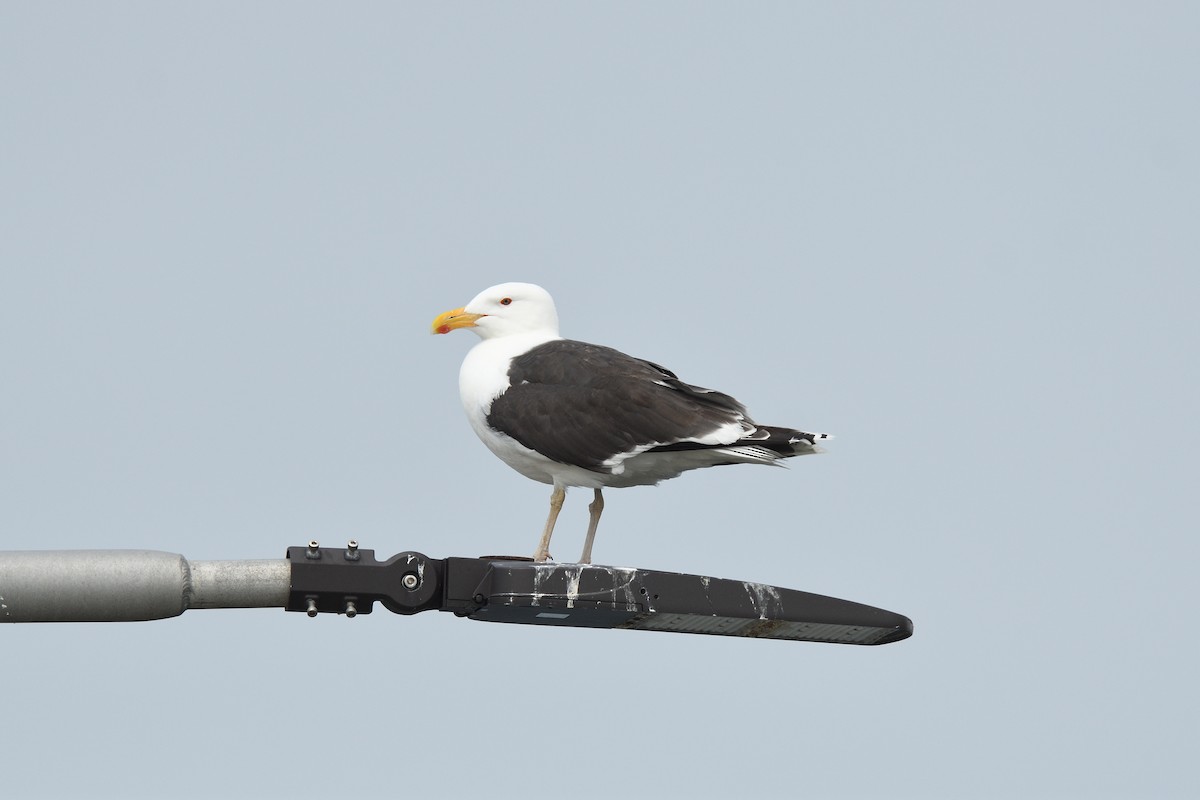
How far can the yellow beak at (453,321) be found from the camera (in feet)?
42.7

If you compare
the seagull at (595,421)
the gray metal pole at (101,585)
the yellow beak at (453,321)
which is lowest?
the gray metal pole at (101,585)

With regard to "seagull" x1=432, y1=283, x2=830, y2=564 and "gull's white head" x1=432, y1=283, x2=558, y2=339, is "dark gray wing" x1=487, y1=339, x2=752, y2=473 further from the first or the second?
"gull's white head" x1=432, y1=283, x2=558, y2=339

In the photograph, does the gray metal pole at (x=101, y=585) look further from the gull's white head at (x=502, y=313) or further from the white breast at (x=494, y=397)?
the gull's white head at (x=502, y=313)

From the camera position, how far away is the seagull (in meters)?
11.5

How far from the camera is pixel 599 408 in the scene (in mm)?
11758

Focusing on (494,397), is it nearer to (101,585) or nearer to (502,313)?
(502,313)

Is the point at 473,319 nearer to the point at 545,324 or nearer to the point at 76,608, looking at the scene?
the point at 545,324

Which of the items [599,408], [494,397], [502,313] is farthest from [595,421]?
[502,313]

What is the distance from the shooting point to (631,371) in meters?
12.0

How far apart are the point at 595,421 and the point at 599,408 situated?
0.10 m

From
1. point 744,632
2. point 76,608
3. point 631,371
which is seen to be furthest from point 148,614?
point 631,371

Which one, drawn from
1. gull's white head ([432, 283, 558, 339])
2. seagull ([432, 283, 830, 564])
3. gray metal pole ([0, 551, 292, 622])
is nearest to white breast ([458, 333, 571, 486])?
seagull ([432, 283, 830, 564])

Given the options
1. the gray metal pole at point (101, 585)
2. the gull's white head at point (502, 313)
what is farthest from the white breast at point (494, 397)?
the gray metal pole at point (101, 585)

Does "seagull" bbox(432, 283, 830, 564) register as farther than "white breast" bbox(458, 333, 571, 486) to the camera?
No
